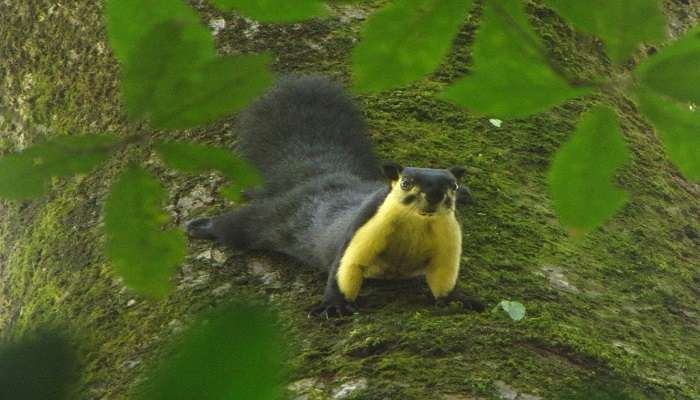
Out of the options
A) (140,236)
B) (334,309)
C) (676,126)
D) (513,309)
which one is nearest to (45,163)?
(140,236)

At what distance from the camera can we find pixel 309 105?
3.45m

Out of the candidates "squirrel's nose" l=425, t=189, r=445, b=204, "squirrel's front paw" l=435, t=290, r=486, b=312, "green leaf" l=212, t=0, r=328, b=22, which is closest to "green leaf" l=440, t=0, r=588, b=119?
"green leaf" l=212, t=0, r=328, b=22

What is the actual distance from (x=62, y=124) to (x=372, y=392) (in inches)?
68.2

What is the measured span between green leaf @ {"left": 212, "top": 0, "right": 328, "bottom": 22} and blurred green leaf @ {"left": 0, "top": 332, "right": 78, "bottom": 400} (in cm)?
53

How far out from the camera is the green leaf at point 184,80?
953 millimetres

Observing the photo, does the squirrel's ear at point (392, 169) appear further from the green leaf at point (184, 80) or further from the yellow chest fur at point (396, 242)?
the green leaf at point (184, 80)

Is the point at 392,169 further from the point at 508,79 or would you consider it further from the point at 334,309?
the point at 508,79

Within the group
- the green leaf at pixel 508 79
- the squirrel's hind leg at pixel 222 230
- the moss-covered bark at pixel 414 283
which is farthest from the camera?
the squirrel's hind leg at pixel 222 230

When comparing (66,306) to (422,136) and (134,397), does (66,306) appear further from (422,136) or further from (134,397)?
(134,397)

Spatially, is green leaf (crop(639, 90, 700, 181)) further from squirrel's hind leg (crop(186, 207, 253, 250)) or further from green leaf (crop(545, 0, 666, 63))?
squirrel's hind leg (crop(186, 207, 253, 250))

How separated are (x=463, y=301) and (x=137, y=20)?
4.76 ft

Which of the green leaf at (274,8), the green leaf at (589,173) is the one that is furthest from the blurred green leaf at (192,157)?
the green leaf at (589,173)

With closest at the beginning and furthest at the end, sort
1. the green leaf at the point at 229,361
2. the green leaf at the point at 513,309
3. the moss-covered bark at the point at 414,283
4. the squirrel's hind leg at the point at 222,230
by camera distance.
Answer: the green leaf at the point at 229,361
the moss-covered bark at the point at 414,283
the green leaf at the point at 513,309
the squirrel's hind leg at the point at 222,230

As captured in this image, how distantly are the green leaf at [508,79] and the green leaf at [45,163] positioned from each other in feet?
1.22
